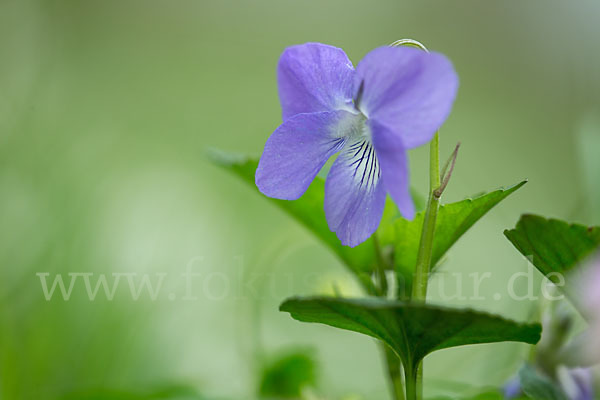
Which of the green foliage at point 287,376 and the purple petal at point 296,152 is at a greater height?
the purple petal at point 296,152

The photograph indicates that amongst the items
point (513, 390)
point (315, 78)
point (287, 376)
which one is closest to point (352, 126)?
point (315, 78)

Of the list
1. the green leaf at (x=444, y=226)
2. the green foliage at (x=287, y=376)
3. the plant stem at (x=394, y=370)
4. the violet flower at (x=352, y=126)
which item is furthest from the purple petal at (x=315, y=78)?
the green foliage at (x=287, y=376)

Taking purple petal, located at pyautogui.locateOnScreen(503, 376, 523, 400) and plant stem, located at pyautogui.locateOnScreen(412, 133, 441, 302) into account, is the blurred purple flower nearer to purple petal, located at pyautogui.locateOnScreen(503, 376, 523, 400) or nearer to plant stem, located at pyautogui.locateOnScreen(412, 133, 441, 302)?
purple petal, located at pyautogui.locateOnScreen(503, 376, 523, 400)

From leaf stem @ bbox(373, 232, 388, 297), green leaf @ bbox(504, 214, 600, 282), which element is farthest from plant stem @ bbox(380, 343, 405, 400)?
green leaf @ bbox(504, 214, 600, 282)

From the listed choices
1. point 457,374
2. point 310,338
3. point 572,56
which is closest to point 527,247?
point 457,374

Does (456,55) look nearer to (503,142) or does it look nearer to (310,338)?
(503,142)

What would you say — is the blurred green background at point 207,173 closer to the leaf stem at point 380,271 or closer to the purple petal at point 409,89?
the leaf stem at point 380,271
